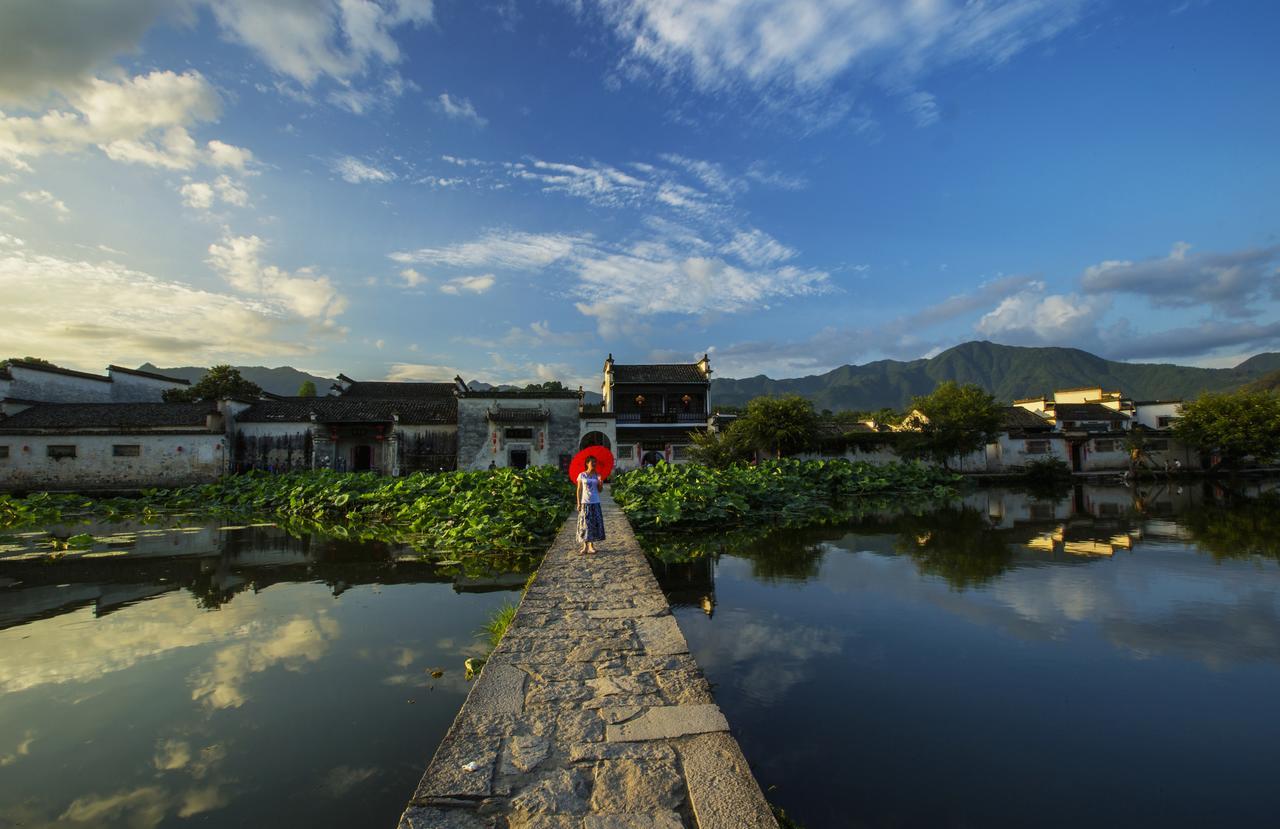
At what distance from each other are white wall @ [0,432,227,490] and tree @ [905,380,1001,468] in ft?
103

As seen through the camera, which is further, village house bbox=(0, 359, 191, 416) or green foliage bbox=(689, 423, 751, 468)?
green foliage bbox=(689, 423, 751, 468)

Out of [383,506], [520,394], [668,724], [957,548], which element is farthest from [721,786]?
[520,394]

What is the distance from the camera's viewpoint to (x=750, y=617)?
6684mm

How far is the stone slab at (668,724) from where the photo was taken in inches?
122

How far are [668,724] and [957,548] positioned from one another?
9478mm

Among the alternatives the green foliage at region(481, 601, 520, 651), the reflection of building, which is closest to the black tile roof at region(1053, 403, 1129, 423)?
the reflection of building

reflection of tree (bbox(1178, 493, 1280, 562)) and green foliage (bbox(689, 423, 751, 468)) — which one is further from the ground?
green foliage (bbox(689, 423, 751, 468))

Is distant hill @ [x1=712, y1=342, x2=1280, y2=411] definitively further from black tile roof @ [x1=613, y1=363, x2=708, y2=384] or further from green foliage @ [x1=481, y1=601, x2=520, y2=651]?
green foliage @ [x1=481, y1=601, x2=520, y2=651]

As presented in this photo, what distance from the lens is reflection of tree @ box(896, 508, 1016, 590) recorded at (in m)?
8.72

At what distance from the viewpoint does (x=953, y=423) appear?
27453mm

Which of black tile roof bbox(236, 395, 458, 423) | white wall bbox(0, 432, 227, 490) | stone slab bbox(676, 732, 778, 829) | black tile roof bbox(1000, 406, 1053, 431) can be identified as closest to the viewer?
stone slab bbox(676, 732, 778, 829)

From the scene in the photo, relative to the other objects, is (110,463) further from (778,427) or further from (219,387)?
(778,427)

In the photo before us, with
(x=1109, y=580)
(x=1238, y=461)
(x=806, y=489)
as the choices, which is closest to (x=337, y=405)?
(x=806, y=489)

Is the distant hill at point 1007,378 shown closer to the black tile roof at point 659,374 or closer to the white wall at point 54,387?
the black tile roof at point 659,374
